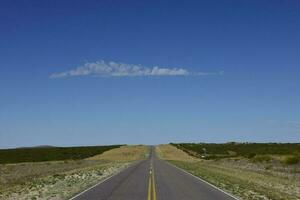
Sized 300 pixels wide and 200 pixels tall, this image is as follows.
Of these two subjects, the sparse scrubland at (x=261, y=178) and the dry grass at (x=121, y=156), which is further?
the dry grass at (x=121, y=156)

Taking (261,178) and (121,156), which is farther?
(121,156)

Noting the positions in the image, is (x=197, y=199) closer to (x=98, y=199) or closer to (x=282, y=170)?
(x=98, y=199)

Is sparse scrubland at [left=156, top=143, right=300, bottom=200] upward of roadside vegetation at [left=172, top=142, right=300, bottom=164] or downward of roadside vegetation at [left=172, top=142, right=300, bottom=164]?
downward

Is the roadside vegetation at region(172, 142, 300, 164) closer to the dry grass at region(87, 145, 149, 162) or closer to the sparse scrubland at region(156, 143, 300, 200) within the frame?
the sparse scrubland at region(156, 143, 300, 200)

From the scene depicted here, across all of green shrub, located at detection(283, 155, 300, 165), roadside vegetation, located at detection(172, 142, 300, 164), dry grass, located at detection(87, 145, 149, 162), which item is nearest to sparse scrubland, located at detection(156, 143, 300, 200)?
green shrub, located at detection(283, 155, 300, 165)

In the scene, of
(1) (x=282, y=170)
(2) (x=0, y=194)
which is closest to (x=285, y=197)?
(2) (x=0, y=194)

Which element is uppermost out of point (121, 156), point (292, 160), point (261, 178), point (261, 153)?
point (121, 156)

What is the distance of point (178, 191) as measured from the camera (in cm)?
2833

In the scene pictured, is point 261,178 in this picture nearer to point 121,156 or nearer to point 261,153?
point 261,153

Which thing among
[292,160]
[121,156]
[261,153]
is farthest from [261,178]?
[121,156]

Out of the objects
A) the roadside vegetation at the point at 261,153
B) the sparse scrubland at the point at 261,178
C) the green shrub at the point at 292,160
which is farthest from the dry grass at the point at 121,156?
the green shrub at the point at 292,160

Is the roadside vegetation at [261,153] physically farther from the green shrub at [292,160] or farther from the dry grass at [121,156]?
the dry grass at [121,156]

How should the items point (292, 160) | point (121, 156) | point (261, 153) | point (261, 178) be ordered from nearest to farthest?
point (261, 178), point (292, 160), point (261, 153), point (121, 156)

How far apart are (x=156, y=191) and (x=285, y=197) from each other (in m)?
6.78
